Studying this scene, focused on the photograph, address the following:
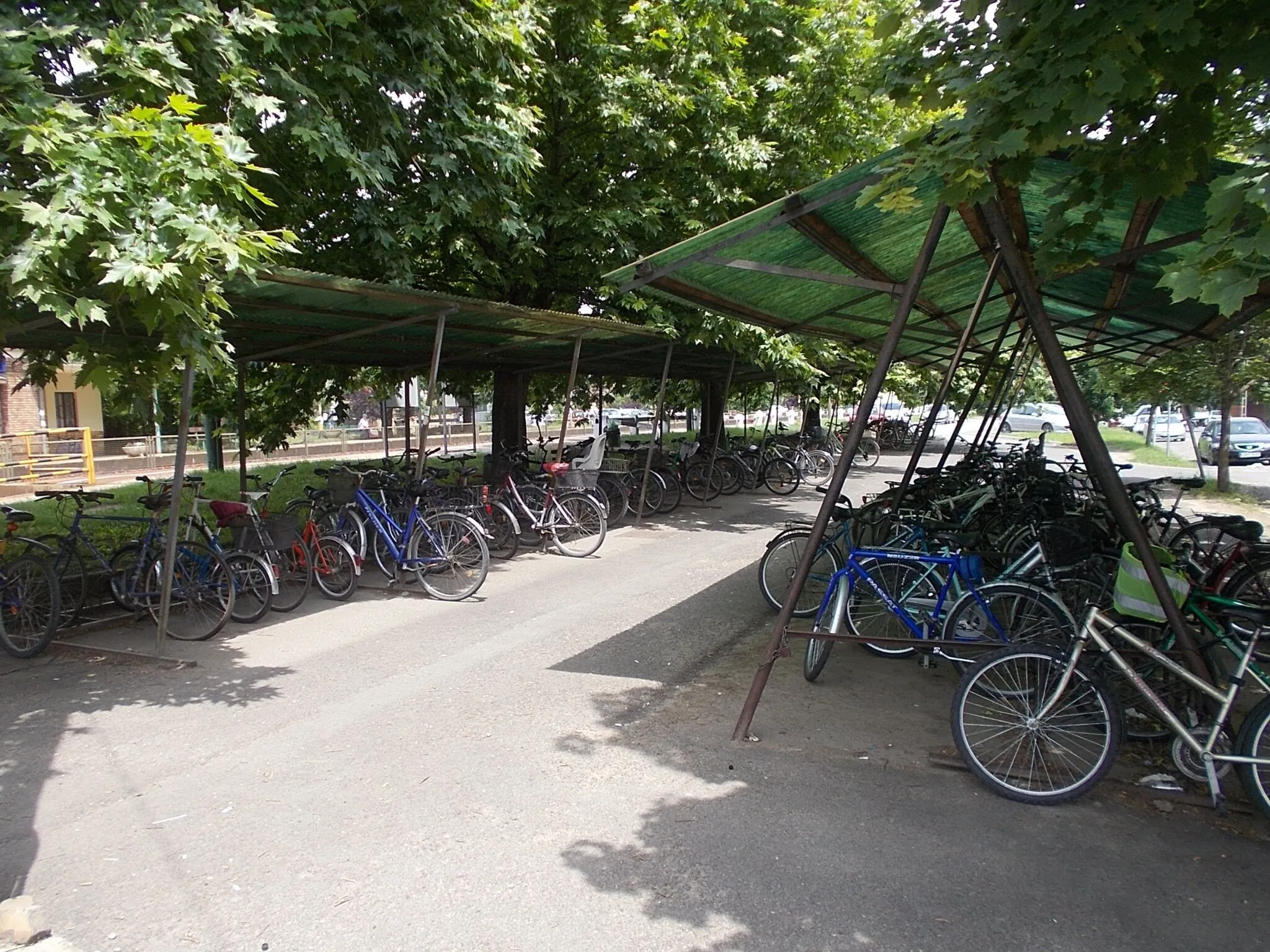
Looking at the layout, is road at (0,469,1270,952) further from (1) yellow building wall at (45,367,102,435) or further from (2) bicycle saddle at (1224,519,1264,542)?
(1) yellow building wall at (45,367,102,435)

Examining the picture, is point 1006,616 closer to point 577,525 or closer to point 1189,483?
point 1189,483

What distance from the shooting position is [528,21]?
28.5 feet

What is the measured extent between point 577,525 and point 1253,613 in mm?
6798

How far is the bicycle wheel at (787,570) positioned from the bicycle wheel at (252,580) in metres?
4.03

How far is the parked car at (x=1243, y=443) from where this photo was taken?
74.8 ft

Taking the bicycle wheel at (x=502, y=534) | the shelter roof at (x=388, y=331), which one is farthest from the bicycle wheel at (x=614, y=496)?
the bicycle wheel at (x=502, y=534)

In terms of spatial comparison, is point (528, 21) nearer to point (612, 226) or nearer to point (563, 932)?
point (612, 226)

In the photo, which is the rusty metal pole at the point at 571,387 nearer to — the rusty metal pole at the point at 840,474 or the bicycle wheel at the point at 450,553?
the bicycle wheel at the point at 450,553

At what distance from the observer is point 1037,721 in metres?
3.63

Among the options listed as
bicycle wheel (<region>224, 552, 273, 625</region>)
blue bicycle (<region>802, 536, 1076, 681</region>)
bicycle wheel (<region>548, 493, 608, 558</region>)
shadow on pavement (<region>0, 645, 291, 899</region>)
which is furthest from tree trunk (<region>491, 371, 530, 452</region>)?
blue bicycle (<region>802, 536, 1076, 681</region>)

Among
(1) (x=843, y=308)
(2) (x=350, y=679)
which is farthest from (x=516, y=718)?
(1) (x=843, y=308)

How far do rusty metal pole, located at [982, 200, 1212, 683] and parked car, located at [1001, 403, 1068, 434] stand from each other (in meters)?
37.9

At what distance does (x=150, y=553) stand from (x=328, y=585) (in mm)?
1602

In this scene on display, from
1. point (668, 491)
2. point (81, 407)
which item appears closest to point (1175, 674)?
point (668, 491)
